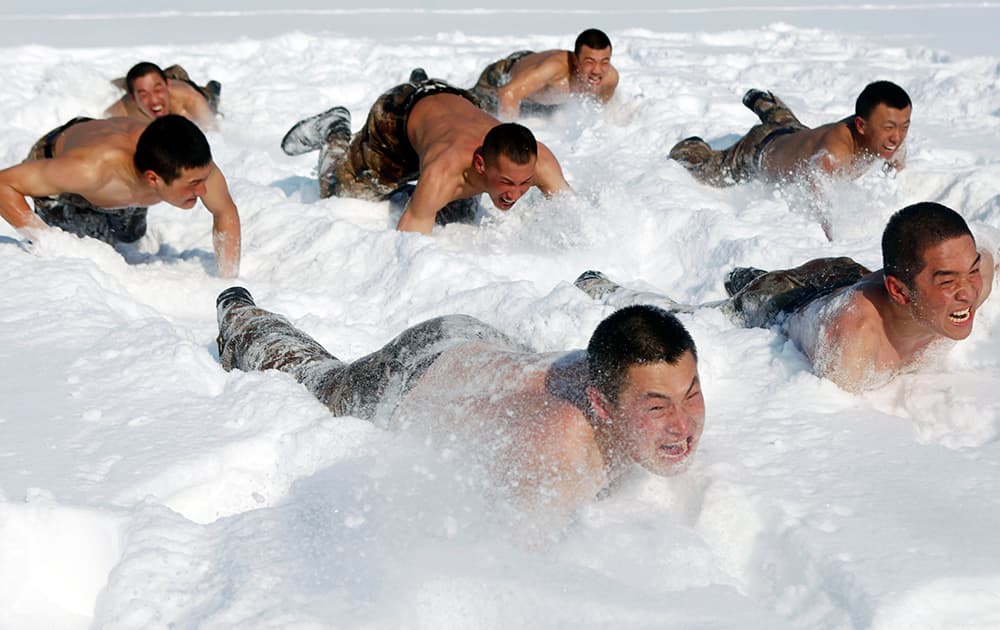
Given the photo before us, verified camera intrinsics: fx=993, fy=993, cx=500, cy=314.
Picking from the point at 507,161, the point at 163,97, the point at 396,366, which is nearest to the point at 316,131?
the point at 163,97

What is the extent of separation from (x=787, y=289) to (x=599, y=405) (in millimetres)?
1327

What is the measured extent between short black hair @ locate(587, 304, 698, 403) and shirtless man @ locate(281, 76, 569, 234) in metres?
2.04

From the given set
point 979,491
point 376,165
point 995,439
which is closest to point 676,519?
point 979,491

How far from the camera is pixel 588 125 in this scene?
20.0 ft

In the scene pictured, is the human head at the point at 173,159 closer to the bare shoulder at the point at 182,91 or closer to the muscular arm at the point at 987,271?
the bare shoulder at the point at 182,91

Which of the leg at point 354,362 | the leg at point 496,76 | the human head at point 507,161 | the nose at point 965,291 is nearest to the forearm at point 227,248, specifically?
the leg at point 354,362

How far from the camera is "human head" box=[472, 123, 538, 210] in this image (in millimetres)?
4172

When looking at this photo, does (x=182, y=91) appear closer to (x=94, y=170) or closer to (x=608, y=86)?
(x=94, y=170)

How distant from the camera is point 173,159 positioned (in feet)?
12.7

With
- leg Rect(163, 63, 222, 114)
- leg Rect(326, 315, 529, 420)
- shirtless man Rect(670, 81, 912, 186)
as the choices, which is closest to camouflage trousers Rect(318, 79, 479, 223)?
shirtless man Rect(670, 81, 912, 186)

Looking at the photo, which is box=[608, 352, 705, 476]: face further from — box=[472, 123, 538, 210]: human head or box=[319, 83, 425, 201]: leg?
box=[319, 83, 425, 201]: leg

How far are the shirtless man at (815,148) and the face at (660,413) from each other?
2772 millimetres

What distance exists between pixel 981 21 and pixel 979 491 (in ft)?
25.4

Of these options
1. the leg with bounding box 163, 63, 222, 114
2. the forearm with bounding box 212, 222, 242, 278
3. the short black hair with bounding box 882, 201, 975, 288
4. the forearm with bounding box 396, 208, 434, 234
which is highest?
the short black hair with bounding box 882, 201, 975, 288
